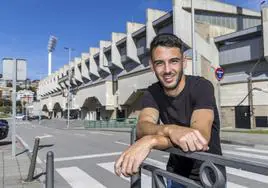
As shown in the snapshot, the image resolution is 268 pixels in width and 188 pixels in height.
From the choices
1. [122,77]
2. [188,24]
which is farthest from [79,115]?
[188,24]

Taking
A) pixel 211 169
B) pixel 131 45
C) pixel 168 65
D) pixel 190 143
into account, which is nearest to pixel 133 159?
pixel 190 143

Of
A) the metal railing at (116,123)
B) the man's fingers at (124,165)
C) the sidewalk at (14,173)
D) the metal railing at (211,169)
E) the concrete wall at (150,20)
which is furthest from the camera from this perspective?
the concrete wall at (150,20)

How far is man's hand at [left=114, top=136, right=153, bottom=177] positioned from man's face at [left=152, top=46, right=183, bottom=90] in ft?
1.95

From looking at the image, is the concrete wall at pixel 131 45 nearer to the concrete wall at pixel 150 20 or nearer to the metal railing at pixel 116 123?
the concrete wall at pixel 150 20

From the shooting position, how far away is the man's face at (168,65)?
238 cm

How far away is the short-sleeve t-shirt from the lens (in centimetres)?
230

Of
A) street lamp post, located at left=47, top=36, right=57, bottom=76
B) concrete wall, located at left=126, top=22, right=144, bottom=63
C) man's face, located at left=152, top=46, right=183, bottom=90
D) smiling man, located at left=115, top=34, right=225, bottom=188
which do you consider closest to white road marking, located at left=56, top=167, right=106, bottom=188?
smiling man, located at left=115, top=34, right=225, bottom=188

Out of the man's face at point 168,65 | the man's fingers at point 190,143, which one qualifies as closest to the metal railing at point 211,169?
the man's fingers at point 190,143

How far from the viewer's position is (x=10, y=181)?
8.02 metres

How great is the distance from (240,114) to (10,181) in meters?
26.9

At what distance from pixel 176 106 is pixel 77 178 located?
6878 millimetres

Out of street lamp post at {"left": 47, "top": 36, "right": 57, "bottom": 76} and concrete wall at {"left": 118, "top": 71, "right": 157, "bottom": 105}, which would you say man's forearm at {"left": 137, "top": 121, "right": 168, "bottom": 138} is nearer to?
concrete wall at {"left": 118, "top": 71, "right": 157, "bottom": 105}

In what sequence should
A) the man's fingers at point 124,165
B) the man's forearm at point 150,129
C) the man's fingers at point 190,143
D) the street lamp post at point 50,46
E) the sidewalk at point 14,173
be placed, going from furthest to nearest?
the street lamp post at point 50,46 < the sidewalk at point 14,173 < the man's forearm at point 150,129 < the man's fingers at point 124,165 < the man's fingers at point 190,143

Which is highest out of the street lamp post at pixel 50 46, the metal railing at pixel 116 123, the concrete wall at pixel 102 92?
the street lamp post at pixel 50 46
